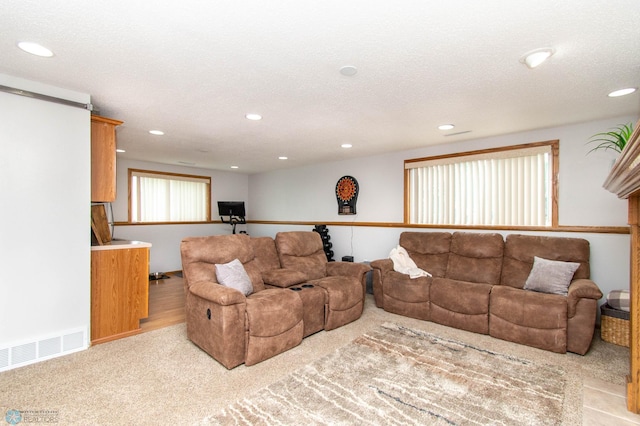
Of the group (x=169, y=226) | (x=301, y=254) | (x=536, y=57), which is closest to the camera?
(x=536, y=57)

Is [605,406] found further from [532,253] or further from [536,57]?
[536,57]

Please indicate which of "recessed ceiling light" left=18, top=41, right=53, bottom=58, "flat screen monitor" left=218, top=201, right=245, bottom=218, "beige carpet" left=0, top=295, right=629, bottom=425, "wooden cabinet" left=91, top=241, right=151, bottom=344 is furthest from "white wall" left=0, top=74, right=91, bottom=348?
"flat screen monitor" left=218, top=201, right=245, bottom=218

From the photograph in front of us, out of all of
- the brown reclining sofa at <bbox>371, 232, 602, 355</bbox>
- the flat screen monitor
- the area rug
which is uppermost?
the flat screen monitor

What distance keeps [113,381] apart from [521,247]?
4.18 m

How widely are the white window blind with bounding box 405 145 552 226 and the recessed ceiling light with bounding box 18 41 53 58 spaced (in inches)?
171

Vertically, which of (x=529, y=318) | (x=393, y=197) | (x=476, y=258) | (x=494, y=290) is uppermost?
(x=393, y=197)

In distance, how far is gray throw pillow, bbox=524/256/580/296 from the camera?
305 centimetres

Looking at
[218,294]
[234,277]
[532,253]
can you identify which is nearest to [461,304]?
[532,253]

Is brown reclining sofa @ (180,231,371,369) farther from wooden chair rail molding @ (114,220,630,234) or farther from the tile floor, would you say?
the tile floor

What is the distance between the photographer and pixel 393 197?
16.6 ft

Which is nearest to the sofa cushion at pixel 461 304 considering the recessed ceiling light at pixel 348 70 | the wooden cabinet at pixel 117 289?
the recessed ceiling light at pixel 348 70

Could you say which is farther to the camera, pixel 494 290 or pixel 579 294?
pixel 494 290

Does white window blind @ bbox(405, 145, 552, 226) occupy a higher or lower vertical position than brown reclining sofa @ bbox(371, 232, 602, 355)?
higher

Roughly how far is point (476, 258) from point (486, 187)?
105 cm
